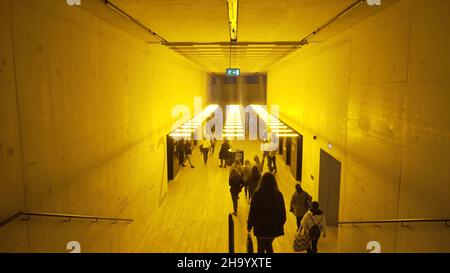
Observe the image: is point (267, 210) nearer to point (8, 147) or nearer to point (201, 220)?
point (8, 147)

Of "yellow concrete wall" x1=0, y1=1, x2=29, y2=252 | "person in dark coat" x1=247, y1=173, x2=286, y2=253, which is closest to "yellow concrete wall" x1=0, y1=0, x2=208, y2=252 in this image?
"yellow concrete wall" x1=0, y1=1, x2=29, y2=252

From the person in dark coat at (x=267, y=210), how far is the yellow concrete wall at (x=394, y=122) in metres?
1.43

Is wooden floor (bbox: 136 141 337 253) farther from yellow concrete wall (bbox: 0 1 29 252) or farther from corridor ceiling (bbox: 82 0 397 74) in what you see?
corridor ceiling (bbox: 82 0 397 74)

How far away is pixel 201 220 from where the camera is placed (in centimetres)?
834

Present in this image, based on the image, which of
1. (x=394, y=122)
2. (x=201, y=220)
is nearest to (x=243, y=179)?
(x=201, y=220)

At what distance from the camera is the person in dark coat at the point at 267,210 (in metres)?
4.46

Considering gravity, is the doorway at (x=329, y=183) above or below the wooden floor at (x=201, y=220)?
above

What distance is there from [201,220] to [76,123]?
4.94m

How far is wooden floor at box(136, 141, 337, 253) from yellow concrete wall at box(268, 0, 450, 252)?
85.8 inches

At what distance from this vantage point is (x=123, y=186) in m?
6.18

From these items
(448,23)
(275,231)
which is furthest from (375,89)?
(275,231)

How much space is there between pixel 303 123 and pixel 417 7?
22.3 ft

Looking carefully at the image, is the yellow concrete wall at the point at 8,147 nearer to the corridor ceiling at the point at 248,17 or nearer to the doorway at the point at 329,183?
the corridor ceiling at the point at 248,17
